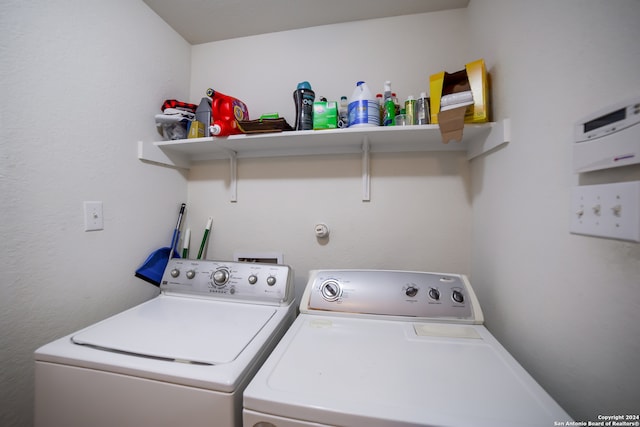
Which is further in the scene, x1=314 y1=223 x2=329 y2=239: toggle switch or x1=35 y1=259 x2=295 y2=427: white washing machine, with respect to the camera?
x1=314 y1=223 x2=329 y2=239: toggle switch

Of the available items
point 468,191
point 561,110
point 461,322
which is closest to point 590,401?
point 461,322

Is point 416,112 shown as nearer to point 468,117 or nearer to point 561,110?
point 468,117

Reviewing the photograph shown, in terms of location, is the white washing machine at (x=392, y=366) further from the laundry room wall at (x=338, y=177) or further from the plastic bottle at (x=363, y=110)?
the plastic bottle at (x=363, y=110)

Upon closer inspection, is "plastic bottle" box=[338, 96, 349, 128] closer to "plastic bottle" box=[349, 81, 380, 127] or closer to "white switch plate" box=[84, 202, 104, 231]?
"plastic bottle" box=[349, 81, 380, 127]

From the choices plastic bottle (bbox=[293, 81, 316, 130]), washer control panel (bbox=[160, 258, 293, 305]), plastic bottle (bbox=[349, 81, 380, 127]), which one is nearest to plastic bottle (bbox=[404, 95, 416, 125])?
plastic bottle (bbox=[349, 81, 380, 127])

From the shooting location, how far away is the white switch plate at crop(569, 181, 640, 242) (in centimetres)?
43

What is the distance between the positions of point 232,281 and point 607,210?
1259 mm

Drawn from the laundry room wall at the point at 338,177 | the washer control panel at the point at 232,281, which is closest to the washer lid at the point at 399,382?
the washer control panel at the point at 232,281

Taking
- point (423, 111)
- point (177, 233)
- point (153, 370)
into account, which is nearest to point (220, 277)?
point (153, 370)

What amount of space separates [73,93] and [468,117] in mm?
1751

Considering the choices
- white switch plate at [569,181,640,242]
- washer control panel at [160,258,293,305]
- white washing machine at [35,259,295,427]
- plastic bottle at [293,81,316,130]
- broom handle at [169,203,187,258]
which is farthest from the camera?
broom handle at [169,203,187,258]

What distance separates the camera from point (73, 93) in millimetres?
983

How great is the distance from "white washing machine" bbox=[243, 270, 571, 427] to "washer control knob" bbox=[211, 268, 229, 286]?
16.3 inches

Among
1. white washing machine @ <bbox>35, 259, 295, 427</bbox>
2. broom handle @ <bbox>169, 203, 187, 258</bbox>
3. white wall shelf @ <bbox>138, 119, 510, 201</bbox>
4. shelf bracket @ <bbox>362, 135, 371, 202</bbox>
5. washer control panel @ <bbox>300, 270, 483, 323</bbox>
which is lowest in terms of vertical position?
white washing machine @ <bbox>35, 259, 295, 427</bbox>
